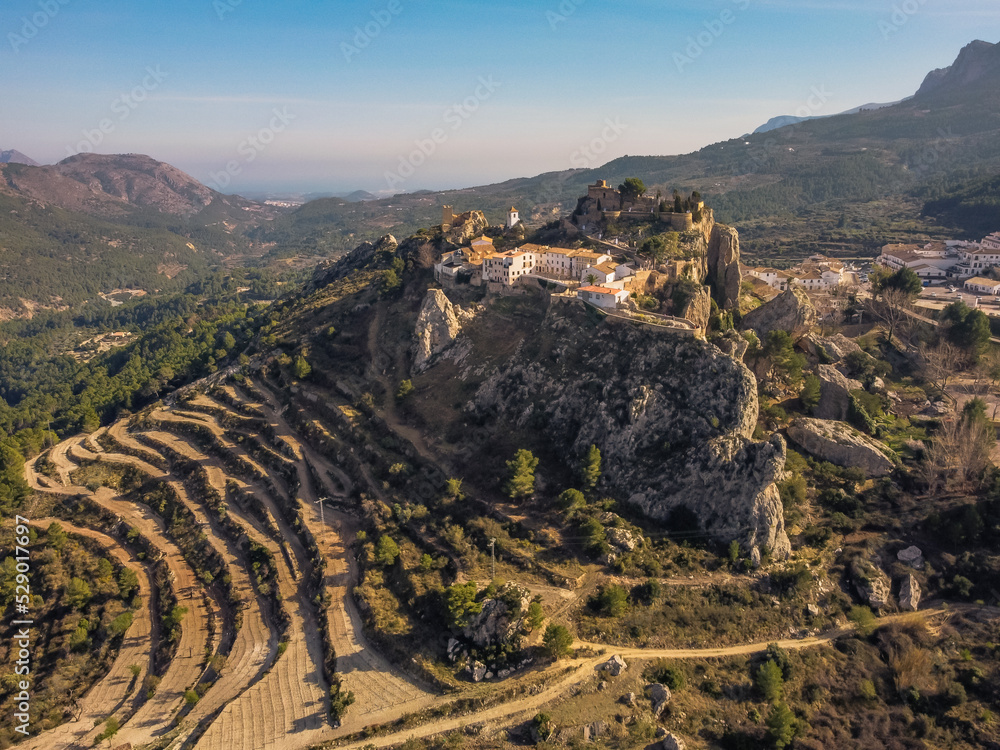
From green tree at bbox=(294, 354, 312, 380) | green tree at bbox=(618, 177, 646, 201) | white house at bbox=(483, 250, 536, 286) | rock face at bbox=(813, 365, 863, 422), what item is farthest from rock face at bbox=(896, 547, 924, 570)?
green tree at bbox=(294, 354, 312, 380)

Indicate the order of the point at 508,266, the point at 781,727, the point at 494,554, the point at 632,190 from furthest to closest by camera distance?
the point at 632,190 → the point at 508,266 → the point at 494,554 → the point at 781,727

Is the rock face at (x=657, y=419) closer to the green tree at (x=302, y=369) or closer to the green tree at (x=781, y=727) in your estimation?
the green tree at (x=781, y=727)

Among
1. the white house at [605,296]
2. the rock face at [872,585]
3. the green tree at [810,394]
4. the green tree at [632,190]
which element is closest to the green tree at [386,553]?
the white house at [605,296]

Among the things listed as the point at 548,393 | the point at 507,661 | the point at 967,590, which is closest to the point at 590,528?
the point at 507,661

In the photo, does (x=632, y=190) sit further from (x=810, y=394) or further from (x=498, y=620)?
(x=498, y=620)

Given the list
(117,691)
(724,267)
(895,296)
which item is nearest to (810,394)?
(724,267)
